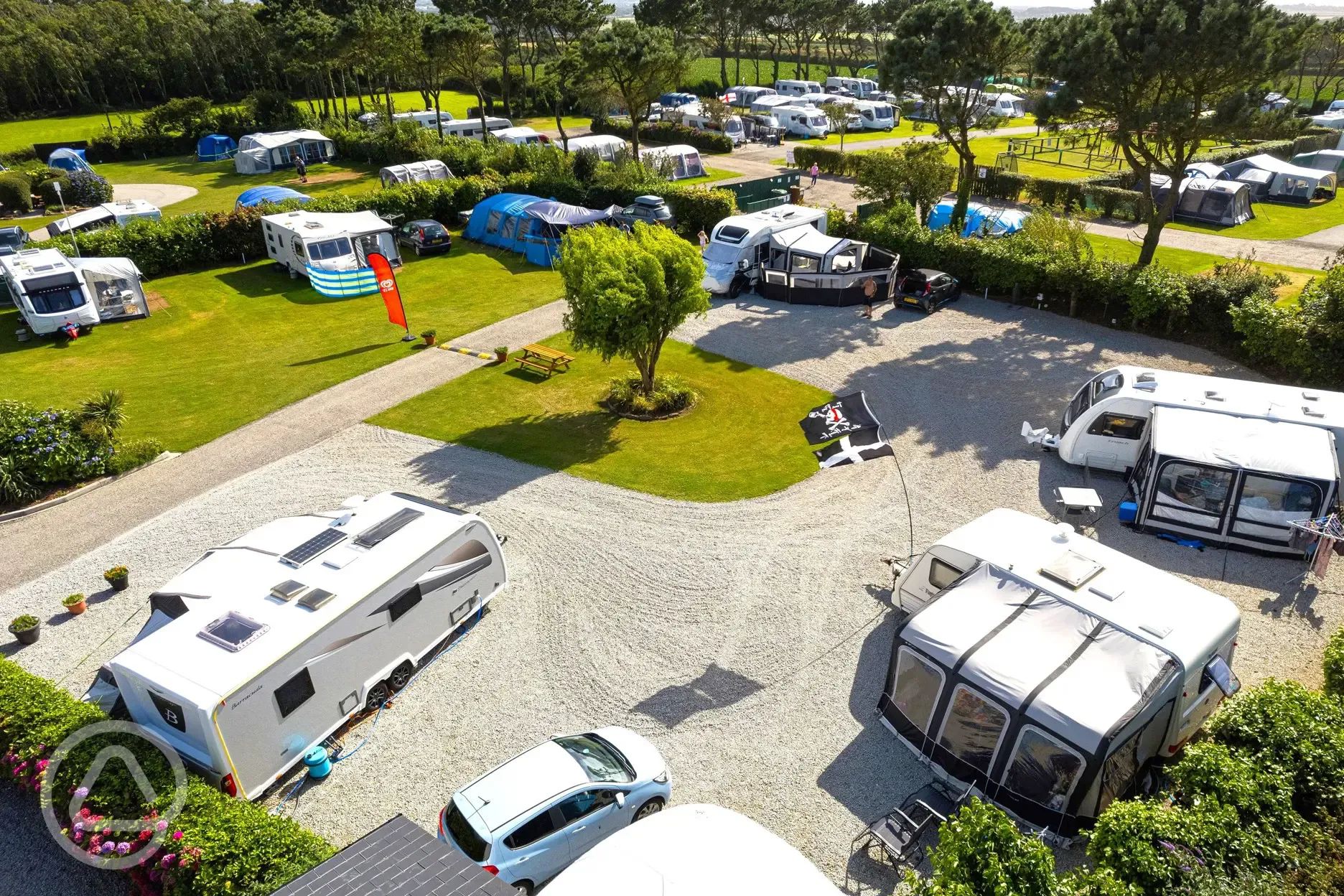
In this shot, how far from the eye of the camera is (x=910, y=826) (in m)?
9.08

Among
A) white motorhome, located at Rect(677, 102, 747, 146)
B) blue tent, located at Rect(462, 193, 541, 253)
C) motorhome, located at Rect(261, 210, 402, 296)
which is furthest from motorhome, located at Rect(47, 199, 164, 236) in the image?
white motorhome, located at Rect(677, 102, 747, 146)

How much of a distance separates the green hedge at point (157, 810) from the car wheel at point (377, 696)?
2497mm

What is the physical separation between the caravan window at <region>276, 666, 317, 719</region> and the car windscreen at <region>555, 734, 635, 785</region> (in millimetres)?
3388

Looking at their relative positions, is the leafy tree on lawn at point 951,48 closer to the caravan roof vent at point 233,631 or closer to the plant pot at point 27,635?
the caravan roof vent at point 233,631

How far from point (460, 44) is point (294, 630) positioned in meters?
45.5

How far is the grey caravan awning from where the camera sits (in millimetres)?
9109

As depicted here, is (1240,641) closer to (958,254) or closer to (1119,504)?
(1119,504)

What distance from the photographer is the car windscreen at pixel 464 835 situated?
8.68m

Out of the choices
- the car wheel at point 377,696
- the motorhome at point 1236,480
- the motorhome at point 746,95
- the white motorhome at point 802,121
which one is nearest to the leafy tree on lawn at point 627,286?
the car wheel at point 377,696

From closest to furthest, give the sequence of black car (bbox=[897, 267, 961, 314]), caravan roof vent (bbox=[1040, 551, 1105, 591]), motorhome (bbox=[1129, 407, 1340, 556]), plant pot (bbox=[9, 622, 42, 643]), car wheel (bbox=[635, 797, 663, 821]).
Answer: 1. car wheel (bbox=[635, 797, 663, 821])
2. caravan roof vent (bbox=[1040, 551, 1105, 591])
3. plant pot (bbox=[9, 622, 42, 643])
4. motorhome (bbox=[1129, 407, 1340, 556])
5. black car (bbox=[897, 267, 961, 314])

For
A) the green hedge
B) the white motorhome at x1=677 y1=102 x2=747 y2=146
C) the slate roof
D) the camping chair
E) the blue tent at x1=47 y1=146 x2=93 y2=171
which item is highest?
the white motorhome at x1=677 y1=102 x2=747 y2=146

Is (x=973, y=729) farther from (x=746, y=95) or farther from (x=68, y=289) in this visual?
(x=746, y=95)

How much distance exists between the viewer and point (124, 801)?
8930 mm

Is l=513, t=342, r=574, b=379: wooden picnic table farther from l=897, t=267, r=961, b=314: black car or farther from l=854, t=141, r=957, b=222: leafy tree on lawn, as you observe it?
l=854, t=141, r=957, b=222: leafy tree on lawn
